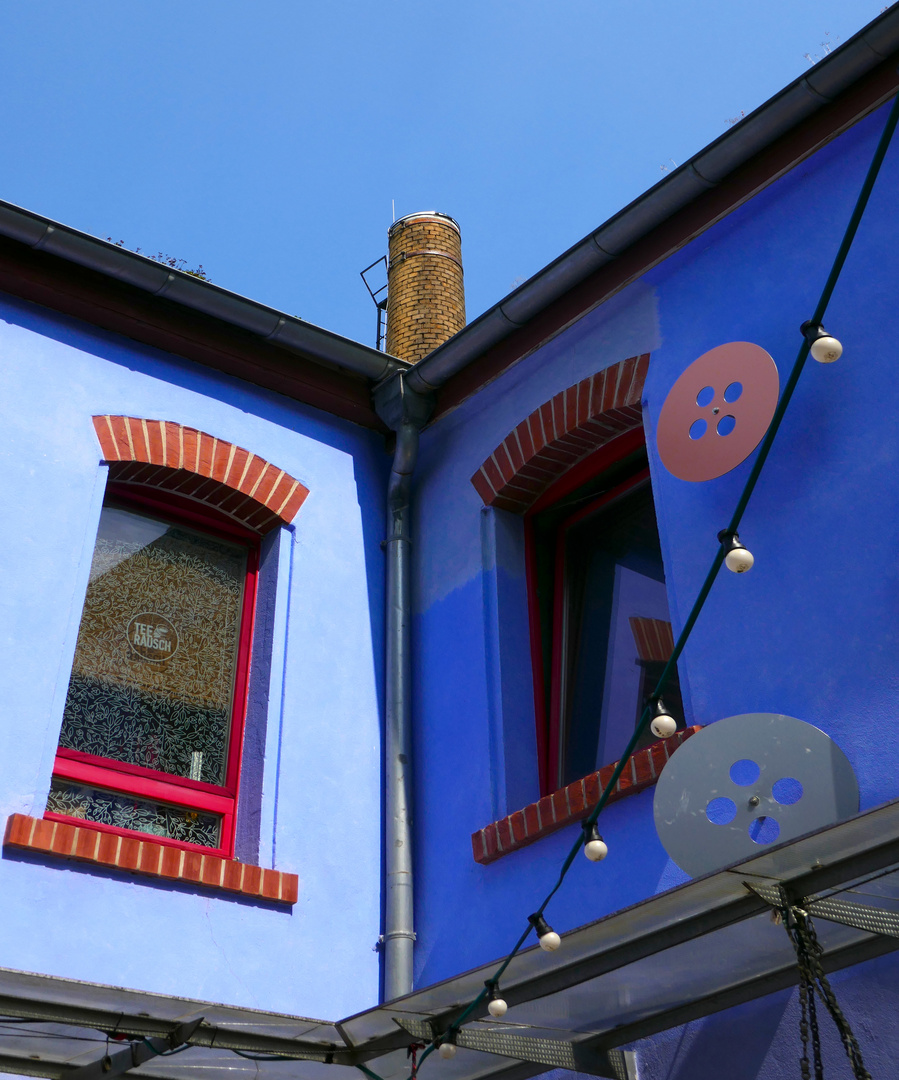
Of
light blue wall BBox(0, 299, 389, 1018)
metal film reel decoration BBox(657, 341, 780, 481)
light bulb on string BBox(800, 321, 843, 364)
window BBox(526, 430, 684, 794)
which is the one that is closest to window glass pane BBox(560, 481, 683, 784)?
window BBox(526, 430, 684, 794)

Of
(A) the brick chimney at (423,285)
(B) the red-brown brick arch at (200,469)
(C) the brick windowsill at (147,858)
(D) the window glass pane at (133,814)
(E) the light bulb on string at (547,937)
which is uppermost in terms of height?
(A) the brick chimney at (423,285)

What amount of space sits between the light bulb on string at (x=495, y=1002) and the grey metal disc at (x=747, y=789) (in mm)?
728

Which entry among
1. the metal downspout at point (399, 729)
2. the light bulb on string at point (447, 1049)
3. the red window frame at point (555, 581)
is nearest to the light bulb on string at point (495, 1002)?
the light bulb on string at point (447, 1049)

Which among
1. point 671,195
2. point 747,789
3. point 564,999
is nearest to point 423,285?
point 671,195

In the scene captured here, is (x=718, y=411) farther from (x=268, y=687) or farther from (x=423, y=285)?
(x=423, y=285)

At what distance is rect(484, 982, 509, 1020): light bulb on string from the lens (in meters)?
3.44

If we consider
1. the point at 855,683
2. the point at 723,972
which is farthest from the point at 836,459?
the point at 723,972

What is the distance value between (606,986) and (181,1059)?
54.6 inches

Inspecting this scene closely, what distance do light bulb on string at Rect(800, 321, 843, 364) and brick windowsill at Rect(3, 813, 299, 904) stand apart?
2.99 m

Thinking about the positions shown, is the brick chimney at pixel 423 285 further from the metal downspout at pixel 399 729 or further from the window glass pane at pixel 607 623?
the window glass pane at pixel 607 623

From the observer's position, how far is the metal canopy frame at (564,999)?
3156mm

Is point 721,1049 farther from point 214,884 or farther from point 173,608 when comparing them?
point 173,608

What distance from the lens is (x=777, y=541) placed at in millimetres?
4484

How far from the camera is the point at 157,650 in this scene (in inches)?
217
